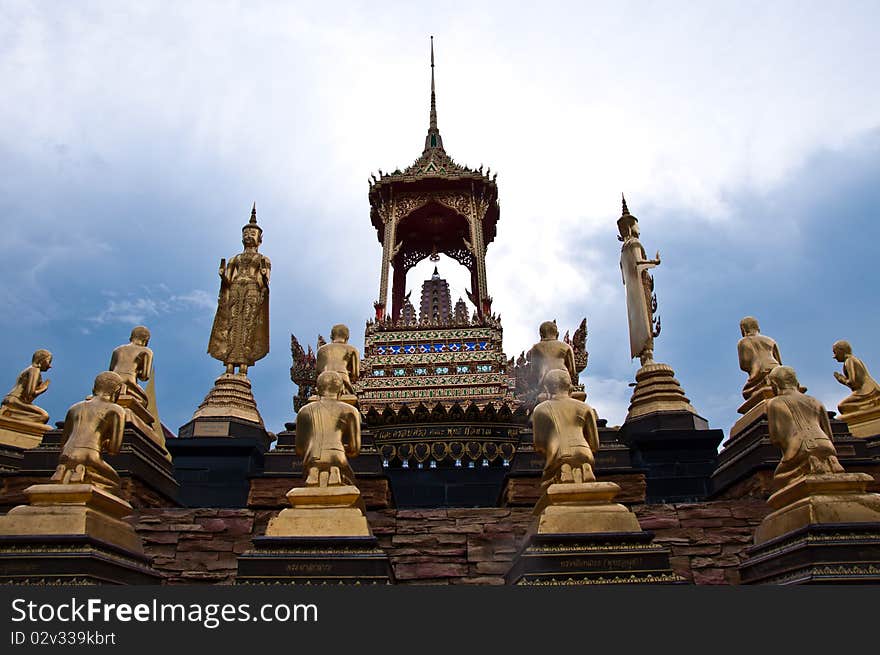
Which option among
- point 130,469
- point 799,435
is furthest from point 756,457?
point 130,469

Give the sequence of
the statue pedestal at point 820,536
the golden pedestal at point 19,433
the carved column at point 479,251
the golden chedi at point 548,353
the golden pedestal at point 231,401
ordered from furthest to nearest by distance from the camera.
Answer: the carved column at point 479,251 < the golden pedestal at point 231,401 < the golden pedestal at point 19,433 < the golden chedi at point 548,353 < the statue pedestal at point 820,536

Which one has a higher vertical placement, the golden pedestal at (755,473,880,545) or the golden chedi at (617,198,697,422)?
the golden chedi at (617,198,697,422)

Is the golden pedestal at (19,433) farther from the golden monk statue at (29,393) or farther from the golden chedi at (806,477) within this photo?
the golden chedi at (806,477)

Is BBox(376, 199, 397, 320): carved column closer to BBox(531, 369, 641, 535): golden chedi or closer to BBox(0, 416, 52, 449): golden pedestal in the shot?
BBox(0, 416, 52, 449): golden pedestal

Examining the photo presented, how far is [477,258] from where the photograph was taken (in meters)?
21.0

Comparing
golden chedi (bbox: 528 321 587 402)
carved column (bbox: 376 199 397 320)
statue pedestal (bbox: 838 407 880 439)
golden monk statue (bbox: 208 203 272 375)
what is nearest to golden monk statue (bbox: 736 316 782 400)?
statue pedestal (bbox: 838 407 880 439)

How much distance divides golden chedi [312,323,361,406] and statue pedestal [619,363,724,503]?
4951 millimetres

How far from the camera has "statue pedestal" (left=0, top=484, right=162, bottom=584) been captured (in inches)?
236

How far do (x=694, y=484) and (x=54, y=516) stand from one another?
954 centimetres

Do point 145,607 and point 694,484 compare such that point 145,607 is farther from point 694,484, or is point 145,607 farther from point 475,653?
point 694,484

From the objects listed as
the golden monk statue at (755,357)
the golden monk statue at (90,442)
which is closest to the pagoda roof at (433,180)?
the golden monk statue at (755,357)

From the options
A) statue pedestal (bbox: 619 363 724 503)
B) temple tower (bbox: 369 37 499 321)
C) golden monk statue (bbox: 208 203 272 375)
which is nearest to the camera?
statue pedestal (bbox: 619 363 724 503)

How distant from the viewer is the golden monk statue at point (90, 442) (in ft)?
22.2

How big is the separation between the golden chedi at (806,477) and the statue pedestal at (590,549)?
4.08ft
